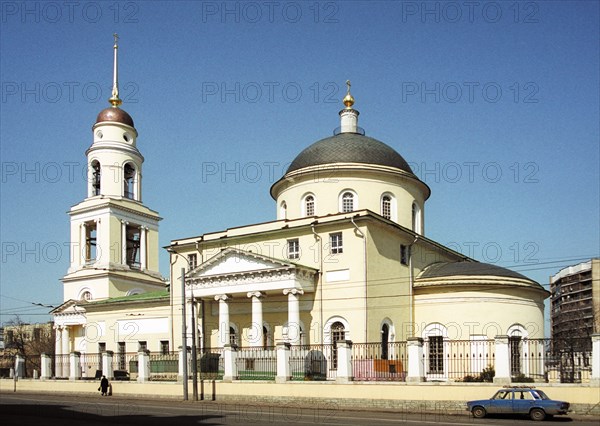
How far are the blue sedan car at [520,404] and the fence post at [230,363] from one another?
36.1 feet

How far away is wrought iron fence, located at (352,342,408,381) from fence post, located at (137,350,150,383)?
10.5m

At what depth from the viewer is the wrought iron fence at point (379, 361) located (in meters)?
27.4

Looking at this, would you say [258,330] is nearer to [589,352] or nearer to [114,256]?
[589,352]

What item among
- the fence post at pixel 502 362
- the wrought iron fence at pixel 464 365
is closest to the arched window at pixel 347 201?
the wrought iron fence at pixel 464 365

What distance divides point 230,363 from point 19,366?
17094 millimetres

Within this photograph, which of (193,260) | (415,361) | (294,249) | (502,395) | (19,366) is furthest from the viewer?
(19,366)

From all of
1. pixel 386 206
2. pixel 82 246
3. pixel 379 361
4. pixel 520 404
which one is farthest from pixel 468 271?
pixel 82 246

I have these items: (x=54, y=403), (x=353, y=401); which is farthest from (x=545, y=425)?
(x=54, y=403)

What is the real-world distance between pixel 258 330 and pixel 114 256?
19.7m

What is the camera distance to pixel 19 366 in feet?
134

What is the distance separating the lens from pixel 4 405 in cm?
2848

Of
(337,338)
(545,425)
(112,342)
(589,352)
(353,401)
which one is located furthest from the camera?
(112,342)

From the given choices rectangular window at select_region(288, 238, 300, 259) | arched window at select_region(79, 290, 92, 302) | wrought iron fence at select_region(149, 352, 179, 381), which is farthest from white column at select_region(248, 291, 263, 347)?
arched window at select_region(79, 290, 92, 302)

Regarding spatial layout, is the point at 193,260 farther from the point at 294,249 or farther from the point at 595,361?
the point at 595,361
